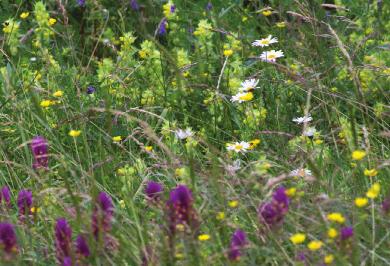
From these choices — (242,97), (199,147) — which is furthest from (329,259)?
(199,147)

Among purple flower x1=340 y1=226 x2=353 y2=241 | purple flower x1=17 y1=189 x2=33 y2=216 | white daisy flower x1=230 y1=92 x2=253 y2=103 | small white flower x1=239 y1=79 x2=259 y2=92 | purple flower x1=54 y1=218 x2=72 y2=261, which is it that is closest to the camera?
purple flower x1=340 y1=226 x2=353 y2=241

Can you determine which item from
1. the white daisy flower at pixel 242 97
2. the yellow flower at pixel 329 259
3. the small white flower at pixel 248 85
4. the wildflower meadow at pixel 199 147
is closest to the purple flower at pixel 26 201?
the wildflower meadow at pixel 199 147

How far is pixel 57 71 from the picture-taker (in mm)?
3684

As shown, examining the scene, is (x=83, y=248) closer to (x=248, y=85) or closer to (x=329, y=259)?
(x=329, y=259)

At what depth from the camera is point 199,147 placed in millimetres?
3332

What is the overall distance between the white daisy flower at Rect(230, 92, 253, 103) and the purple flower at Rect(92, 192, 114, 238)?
1.13 meters

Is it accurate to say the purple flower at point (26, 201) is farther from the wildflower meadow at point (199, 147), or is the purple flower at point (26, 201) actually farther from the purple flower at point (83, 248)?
the purple flower at point (83, 248)

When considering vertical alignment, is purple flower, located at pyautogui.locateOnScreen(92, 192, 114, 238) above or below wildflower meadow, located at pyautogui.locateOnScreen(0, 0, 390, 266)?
above

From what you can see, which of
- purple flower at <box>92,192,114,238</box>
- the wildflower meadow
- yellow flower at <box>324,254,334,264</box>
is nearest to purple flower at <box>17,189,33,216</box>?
the wildflower meadow

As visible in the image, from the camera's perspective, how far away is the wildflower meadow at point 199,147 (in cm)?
190

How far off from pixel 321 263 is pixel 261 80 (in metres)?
1.62

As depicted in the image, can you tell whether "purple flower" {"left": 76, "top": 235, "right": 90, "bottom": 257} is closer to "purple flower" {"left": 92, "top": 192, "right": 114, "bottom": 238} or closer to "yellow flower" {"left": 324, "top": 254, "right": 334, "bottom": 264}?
"purple flower" {"left": 92, "top": 192, "right": 114, "bottom": 238}

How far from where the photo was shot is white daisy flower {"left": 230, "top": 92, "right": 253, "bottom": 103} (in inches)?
119

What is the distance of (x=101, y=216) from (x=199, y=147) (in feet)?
4.88
